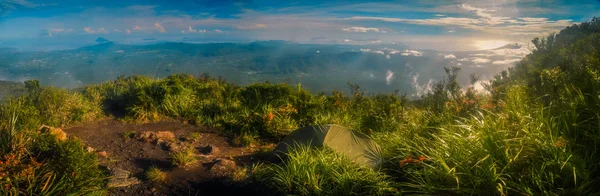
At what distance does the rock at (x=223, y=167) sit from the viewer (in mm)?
6598

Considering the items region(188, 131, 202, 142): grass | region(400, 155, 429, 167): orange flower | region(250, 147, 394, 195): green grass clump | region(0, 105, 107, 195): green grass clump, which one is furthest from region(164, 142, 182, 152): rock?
region(400, 155, 429, 167): orange flower

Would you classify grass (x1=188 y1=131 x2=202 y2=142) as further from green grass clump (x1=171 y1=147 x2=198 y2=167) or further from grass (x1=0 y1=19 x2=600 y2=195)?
green grass clump (x1=171 y1=147 x2=198 y2=167)

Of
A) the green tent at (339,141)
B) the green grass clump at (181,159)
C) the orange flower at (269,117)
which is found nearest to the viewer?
the green tent at (339,141)

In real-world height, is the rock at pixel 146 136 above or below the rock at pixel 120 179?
above

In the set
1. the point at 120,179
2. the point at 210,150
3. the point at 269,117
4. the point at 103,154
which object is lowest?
the point at 210,150

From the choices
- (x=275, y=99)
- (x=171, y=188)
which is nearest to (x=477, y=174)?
(x=171, y=188)

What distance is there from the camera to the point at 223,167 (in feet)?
22.4

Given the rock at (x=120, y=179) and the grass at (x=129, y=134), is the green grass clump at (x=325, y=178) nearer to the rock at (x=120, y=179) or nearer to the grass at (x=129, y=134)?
the rock at (x=120, y=179)

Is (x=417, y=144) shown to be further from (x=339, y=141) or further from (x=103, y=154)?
(x=103, y=154)

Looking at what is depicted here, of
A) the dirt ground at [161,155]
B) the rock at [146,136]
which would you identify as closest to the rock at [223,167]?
the dirt ground at [161,155]

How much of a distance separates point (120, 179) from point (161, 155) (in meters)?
1.64

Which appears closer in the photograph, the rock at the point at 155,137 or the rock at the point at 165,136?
the rock at the point at 155,137

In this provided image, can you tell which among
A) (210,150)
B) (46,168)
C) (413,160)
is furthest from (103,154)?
(413,160)

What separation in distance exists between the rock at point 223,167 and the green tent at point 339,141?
101 cm
